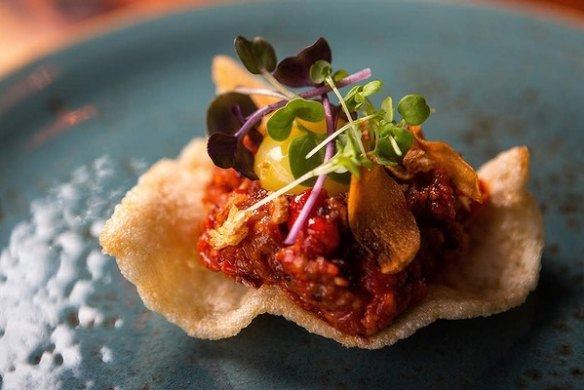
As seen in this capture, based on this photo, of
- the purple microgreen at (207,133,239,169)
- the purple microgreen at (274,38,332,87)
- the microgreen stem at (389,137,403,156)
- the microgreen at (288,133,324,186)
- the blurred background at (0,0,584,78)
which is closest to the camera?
the microgreen stem at (389,137,403,156)

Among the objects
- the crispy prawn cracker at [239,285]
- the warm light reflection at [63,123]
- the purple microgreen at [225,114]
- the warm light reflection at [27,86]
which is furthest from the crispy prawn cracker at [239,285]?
the warm light reflection at [27,86]

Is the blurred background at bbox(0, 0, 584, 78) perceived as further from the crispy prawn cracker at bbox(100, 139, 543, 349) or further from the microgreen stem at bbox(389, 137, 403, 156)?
the microgreen stem at bbox(389, 137, 403, 156)

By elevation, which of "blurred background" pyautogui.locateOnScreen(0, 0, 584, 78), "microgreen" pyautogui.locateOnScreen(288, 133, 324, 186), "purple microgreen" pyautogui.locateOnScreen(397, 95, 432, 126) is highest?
"purple microgreen" pyautogui.locateOnScreen(397, 95, 432, 126)

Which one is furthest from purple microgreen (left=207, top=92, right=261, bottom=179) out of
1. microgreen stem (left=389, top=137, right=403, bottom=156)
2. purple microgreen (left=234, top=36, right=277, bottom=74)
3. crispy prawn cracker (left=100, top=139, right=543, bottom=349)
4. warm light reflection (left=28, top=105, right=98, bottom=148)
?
warm light reflection (left=28, top=105, right=98, bottom=148)

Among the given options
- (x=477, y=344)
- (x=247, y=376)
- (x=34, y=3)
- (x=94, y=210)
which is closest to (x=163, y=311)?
(x=247, y=376)

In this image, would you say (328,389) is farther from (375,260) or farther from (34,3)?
(34,3)

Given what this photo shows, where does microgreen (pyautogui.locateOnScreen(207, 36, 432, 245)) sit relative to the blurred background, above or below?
above
